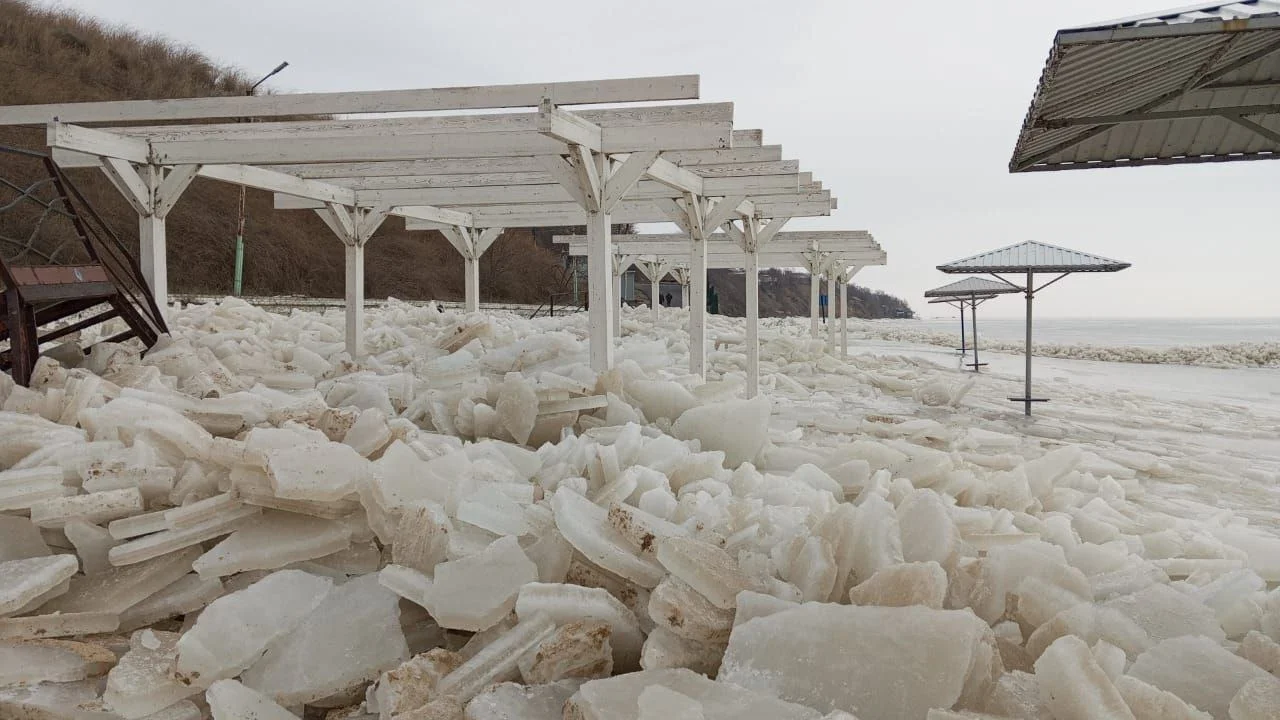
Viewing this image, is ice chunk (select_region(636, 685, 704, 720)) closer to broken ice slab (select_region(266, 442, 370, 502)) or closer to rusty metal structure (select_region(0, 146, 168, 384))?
broken ice slab (select_region(266, 442, 370, 502))

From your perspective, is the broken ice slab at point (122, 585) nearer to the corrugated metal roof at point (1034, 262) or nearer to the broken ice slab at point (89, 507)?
the broken ice slab at point (89, 507)

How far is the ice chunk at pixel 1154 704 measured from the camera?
175cm

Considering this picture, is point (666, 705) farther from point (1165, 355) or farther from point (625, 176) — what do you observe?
point (1165, 355)

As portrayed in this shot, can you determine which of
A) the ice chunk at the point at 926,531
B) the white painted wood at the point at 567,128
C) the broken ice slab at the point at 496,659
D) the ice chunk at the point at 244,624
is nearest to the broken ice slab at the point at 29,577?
the ice chunk at the point at 244,624

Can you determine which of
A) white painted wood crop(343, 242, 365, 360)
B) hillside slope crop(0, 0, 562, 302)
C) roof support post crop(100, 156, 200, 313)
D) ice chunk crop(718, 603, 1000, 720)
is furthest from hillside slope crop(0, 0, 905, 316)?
ice chunk crop(718, 603, 1000, 720)

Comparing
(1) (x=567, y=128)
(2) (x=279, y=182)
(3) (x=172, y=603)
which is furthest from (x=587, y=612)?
(2) (x=279, y=182)

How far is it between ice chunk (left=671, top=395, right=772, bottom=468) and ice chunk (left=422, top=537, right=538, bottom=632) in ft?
6.83

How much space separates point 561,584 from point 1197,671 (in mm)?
1710

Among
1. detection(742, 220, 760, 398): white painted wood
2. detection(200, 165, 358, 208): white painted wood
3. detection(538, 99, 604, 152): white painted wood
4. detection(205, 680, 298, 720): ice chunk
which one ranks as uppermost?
detection(200, 165, 358, 208): white painted wood

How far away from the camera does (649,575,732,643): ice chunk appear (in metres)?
2.16

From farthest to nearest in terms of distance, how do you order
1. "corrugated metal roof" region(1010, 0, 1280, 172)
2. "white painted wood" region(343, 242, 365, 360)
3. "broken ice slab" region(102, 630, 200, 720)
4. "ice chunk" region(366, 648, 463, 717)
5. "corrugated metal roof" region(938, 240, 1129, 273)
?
"white painted wood" region(343, 242, 365, 360), "corrugated metal roof" region(938, 240, 1129, 273), "corrugated metal roof" region(1010, 0, 1280, 172), "broken ice slab" region(102, 630, 200, 720), "ice chunk" region(366, 648, 463, 717)

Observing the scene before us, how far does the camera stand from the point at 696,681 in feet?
6.24

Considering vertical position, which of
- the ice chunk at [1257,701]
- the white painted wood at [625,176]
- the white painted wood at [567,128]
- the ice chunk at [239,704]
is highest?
the white painted wood at [567,128]

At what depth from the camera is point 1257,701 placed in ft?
5.88
